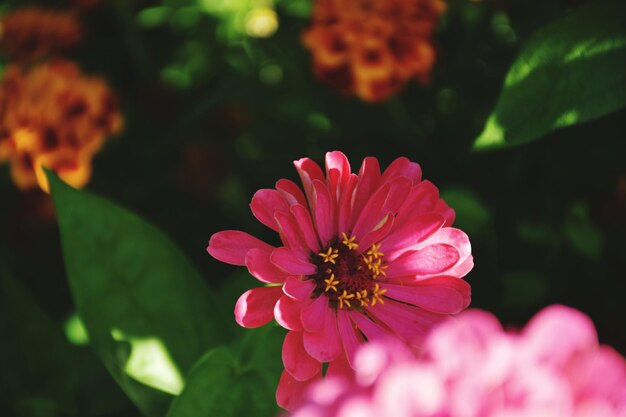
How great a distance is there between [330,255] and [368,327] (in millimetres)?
67

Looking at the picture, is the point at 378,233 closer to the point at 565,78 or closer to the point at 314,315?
the point at 314,315

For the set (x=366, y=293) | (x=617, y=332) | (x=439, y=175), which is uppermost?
(x=366, y=293)

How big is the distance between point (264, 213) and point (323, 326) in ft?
0.29

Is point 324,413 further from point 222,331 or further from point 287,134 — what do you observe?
point 287,134

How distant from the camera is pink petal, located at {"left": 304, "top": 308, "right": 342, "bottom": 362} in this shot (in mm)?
395

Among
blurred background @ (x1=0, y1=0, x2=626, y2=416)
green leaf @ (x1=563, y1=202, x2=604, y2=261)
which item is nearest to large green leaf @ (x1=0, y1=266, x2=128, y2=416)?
blurred background @ (x1=0, y1=0, x2=626, y2=416)

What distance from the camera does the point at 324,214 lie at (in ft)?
1.49

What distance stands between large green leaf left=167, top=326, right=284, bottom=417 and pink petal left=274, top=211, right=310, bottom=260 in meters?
0.06

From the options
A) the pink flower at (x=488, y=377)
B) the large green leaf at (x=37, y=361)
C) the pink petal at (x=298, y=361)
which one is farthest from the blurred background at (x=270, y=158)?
the pink flower at (x=488, y=377)

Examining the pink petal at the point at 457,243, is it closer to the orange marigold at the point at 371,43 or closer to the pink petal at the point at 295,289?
the pink petal at the point at 295,289

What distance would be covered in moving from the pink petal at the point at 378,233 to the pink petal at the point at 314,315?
2.2 inches

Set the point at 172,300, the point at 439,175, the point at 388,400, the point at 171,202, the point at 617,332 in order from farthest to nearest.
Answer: the point at 171,202 < the point at 439,175 < the point at 617,332 < the point at 172,300 < the point at 388,400

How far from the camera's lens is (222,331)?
0.57m

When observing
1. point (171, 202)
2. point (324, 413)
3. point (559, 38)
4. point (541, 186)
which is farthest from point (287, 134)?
point (324, 413)
